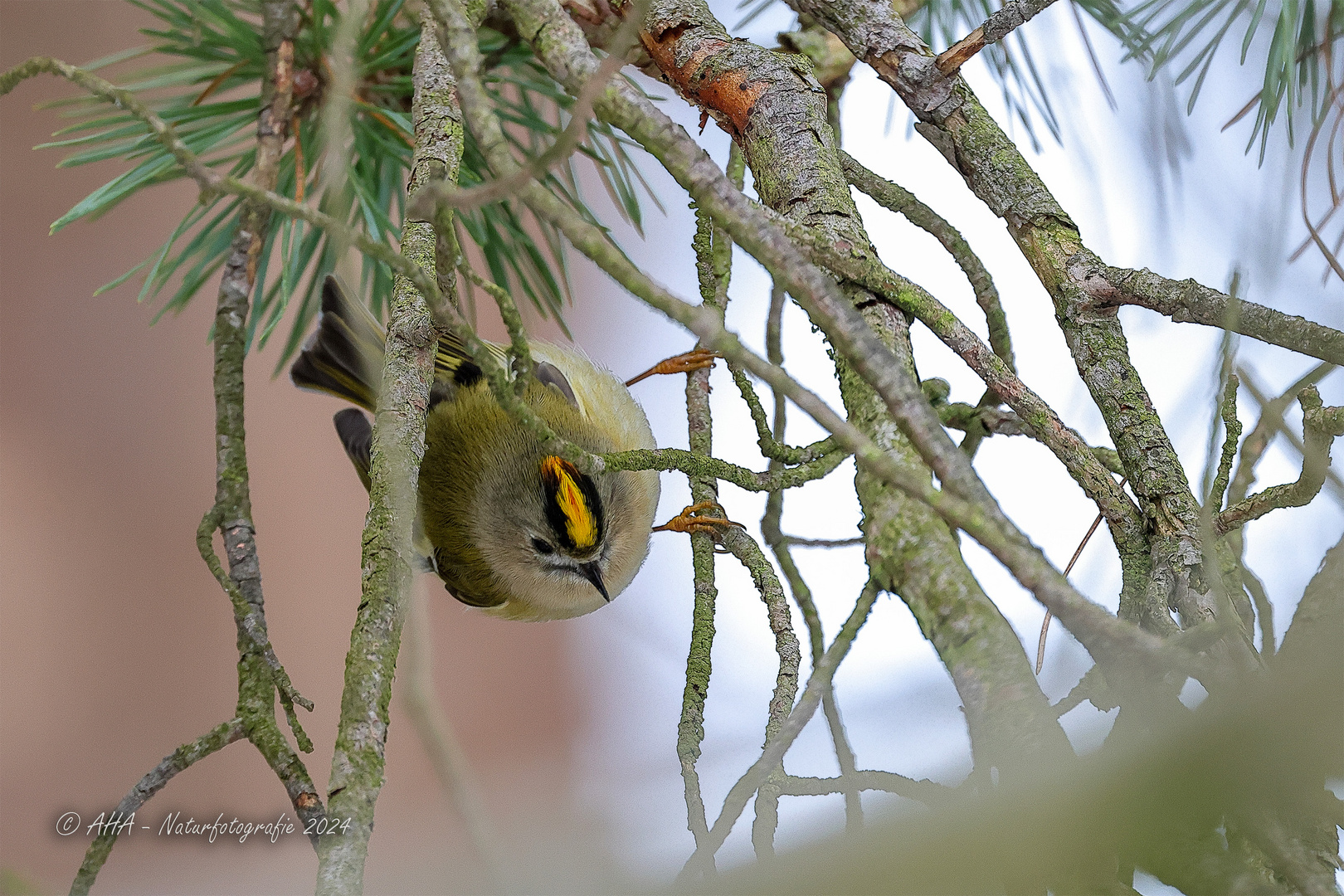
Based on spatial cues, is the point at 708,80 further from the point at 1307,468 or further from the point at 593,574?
the point at 593,574

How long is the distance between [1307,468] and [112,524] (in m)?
1.23

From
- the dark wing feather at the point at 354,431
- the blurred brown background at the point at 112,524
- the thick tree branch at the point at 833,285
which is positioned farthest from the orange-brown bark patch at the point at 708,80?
the blurred brown background at the point at 112,524

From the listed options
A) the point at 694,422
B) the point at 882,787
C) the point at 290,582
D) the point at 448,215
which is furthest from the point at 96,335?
the point at 882,787

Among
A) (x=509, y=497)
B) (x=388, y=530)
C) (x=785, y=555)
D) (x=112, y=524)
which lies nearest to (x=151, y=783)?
(x=388, y=530)

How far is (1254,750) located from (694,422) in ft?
1.13

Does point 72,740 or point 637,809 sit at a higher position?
point 72,740

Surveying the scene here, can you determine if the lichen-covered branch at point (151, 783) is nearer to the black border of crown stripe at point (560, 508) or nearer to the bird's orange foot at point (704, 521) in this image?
the bird's orange foot at point (704, 521)

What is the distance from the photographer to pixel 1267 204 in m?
0.18

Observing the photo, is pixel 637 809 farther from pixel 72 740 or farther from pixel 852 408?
pixel 72 740

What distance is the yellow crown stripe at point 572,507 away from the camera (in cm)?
74

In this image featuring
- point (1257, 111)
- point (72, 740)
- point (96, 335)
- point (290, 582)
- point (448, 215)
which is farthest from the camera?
point (290, 582)

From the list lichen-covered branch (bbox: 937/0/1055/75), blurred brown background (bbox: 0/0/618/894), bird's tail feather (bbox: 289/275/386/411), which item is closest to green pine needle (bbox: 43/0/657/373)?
bird's tail feather (bbox: 289/275/386/411)

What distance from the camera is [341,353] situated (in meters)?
0.77

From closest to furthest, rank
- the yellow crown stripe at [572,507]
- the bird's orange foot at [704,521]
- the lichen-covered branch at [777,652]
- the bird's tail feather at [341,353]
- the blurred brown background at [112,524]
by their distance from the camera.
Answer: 1. the lichen-covered branch at [777,652]
2. the bird's orange foot at [704,521]
3. the bird's tail feather at [341,353]
4. the yellow crown stripe at [572,507]
5. the blurred brown background at [112,524]
